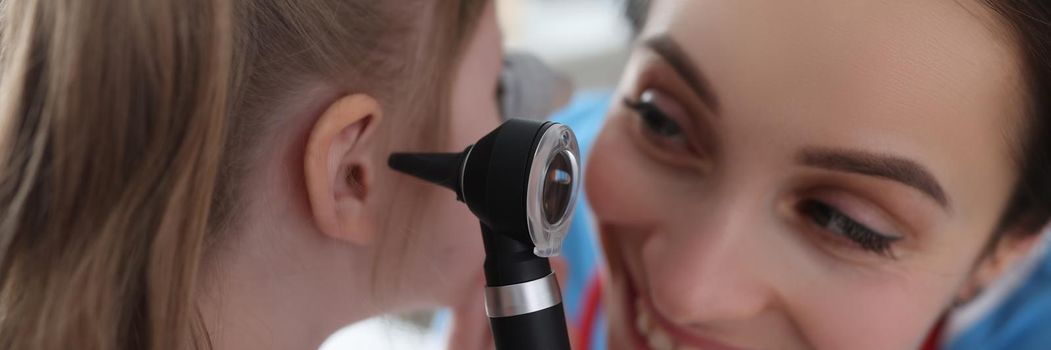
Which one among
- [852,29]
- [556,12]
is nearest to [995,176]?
[852,29]

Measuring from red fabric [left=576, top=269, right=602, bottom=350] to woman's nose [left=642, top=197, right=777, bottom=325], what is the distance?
0.43 metres

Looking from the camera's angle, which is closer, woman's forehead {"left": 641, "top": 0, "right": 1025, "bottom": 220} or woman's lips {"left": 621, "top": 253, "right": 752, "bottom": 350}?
woman's forehead {"left": 641, "top": 0, "right": 1025, "bottom": 220}

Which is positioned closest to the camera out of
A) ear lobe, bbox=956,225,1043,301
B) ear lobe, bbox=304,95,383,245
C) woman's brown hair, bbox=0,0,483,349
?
woman's brown hair, bbox=0,0,483,349

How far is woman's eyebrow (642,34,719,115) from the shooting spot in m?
0.76

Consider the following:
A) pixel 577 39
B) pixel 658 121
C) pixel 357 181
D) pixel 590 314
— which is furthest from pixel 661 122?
pixel 577 39

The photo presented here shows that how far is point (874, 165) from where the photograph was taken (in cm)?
71

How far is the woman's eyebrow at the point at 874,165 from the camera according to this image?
2.32 feet

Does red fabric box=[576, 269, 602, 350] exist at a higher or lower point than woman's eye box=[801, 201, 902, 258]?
lower

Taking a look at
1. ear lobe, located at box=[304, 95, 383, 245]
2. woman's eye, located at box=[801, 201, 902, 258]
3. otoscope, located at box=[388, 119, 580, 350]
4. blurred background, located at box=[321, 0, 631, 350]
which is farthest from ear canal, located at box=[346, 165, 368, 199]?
blurred background, located at box=[321, 0, 631, 350]

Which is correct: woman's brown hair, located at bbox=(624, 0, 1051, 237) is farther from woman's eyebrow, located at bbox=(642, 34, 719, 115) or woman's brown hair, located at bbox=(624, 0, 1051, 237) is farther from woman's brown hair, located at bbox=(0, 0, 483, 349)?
woman's brown hair, located at bbox=(0, 0, 483, 349)

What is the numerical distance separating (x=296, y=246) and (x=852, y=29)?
0.45 m

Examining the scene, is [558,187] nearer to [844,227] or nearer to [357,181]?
[357,181]

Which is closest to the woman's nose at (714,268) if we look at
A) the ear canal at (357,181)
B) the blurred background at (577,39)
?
the ear canal at (357,181)

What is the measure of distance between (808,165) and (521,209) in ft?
0.97
